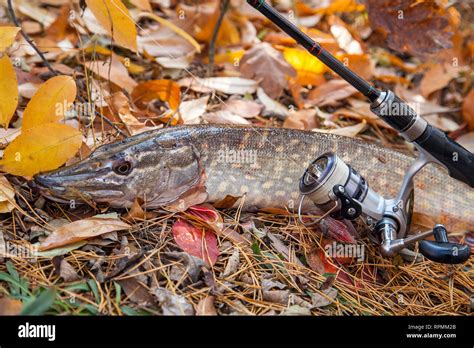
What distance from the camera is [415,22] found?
4.82m

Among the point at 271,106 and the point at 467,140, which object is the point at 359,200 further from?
the point at 467,140

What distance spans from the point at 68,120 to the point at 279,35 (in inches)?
91.5

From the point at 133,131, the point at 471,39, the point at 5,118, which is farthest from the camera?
the point at 471,39

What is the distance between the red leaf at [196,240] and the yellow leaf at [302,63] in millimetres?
2127

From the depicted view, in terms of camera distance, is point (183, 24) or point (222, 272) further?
point (183, 24)

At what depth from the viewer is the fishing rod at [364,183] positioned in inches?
117

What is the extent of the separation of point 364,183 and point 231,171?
0.80 metres

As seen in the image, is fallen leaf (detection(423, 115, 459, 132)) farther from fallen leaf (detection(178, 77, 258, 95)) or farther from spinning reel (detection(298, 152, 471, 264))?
spinning reel (detection(298, 152, 471, 264))

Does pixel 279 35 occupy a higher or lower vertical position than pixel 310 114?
higher

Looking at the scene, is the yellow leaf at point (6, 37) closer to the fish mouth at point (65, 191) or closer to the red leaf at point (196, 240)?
the fish mouth at point (65, 191)

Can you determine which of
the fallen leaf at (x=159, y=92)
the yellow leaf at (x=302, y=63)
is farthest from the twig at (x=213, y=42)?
the fallen leaf at (x=159, y=92)

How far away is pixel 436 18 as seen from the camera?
480cm

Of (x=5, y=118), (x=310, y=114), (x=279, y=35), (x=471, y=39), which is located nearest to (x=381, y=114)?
(x=310, y=114)
